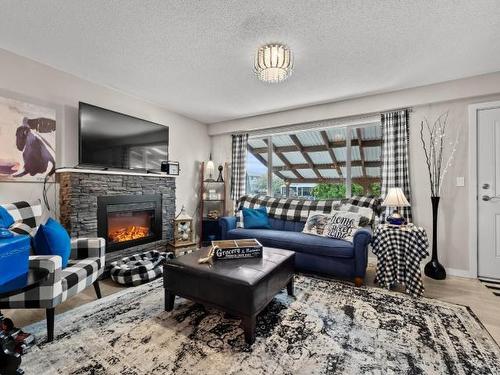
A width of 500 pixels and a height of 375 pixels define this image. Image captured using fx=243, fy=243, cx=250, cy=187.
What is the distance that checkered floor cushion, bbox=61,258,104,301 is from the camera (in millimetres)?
1824

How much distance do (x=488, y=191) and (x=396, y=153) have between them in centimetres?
106

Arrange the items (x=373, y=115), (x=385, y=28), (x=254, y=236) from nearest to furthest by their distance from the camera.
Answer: (x=385, y=28) < (x=254, y=236) < (x=373, y=115)

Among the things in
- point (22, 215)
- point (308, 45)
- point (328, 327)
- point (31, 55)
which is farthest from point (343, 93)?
point (22, 215)

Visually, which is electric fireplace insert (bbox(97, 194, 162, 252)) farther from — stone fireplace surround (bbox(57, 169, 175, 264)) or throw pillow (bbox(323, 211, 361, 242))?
throw pillow (bbox(323, 211, 361, 242))

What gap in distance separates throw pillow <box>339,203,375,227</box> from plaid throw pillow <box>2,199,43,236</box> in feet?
11.2

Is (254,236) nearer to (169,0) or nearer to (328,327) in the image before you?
(328,327)

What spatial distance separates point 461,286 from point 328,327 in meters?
1.90

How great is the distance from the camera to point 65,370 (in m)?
1.37

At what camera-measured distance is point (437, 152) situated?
3123 mm

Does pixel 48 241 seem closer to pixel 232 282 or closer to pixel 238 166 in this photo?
pixel 232 282

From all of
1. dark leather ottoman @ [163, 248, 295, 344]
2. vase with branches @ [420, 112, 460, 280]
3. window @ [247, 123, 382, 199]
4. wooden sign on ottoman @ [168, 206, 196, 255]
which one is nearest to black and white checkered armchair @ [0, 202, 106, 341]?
dark leather ottoman @ [163, 248, 295, 344]

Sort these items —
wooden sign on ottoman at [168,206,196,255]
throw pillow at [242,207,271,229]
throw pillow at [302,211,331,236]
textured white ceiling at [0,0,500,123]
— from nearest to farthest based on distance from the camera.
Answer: textured white ceiling at [0,0,500,123]
throw pillow at [302,211,331,236]
throw pillow at [242,207,271,229]
wooden sign on ottoman at [168,206,196,255]

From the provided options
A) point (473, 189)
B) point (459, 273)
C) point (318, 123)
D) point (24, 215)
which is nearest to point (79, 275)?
point (24, 215)

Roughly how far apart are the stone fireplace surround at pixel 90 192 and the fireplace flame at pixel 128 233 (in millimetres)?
144
